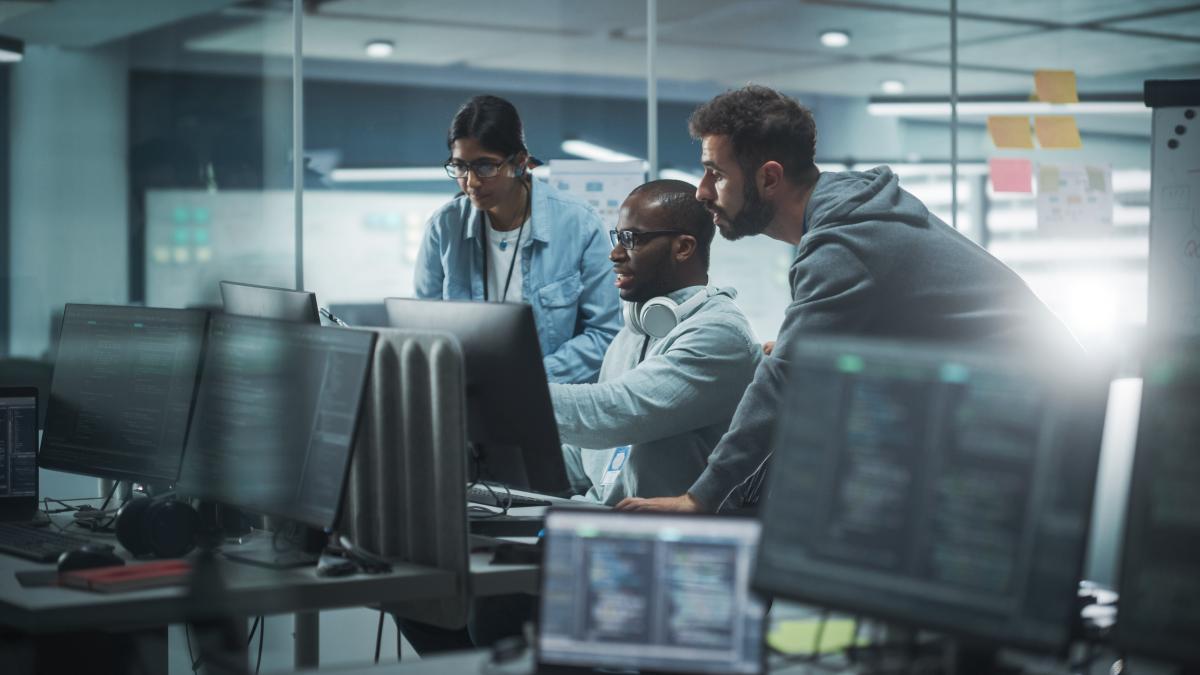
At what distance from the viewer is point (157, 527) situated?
2.16 meters

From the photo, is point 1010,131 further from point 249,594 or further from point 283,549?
point 249,594

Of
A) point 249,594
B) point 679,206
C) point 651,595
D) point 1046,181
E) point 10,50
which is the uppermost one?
point 10,50

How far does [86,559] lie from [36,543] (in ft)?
1.06

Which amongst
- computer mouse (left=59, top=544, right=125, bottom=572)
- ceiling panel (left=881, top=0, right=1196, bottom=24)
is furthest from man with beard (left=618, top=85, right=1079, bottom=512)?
ceiling panel (left=881, top=0, right=1196, bottom=24)

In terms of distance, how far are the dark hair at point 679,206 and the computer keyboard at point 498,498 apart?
24.1 inches

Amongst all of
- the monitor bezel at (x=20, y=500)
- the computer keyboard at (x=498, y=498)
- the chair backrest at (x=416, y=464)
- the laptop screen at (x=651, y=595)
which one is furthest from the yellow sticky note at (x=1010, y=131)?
the laptop screen at (x=651, y=595)

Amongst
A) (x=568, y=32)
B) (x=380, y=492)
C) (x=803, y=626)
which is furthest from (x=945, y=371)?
(x=568, y=32)

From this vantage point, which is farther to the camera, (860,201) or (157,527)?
(860,201)

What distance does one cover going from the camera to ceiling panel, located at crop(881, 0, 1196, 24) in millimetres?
5070

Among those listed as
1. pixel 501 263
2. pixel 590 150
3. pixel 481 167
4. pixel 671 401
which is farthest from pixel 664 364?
pixel 590 150

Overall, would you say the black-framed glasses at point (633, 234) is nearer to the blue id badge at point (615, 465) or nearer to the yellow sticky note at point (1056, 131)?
the blue id badge at point (615, 465)

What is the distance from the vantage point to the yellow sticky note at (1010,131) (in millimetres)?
4762

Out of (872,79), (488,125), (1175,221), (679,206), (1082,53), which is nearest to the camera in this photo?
(679,206)

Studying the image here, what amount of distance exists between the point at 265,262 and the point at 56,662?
11.8ft
